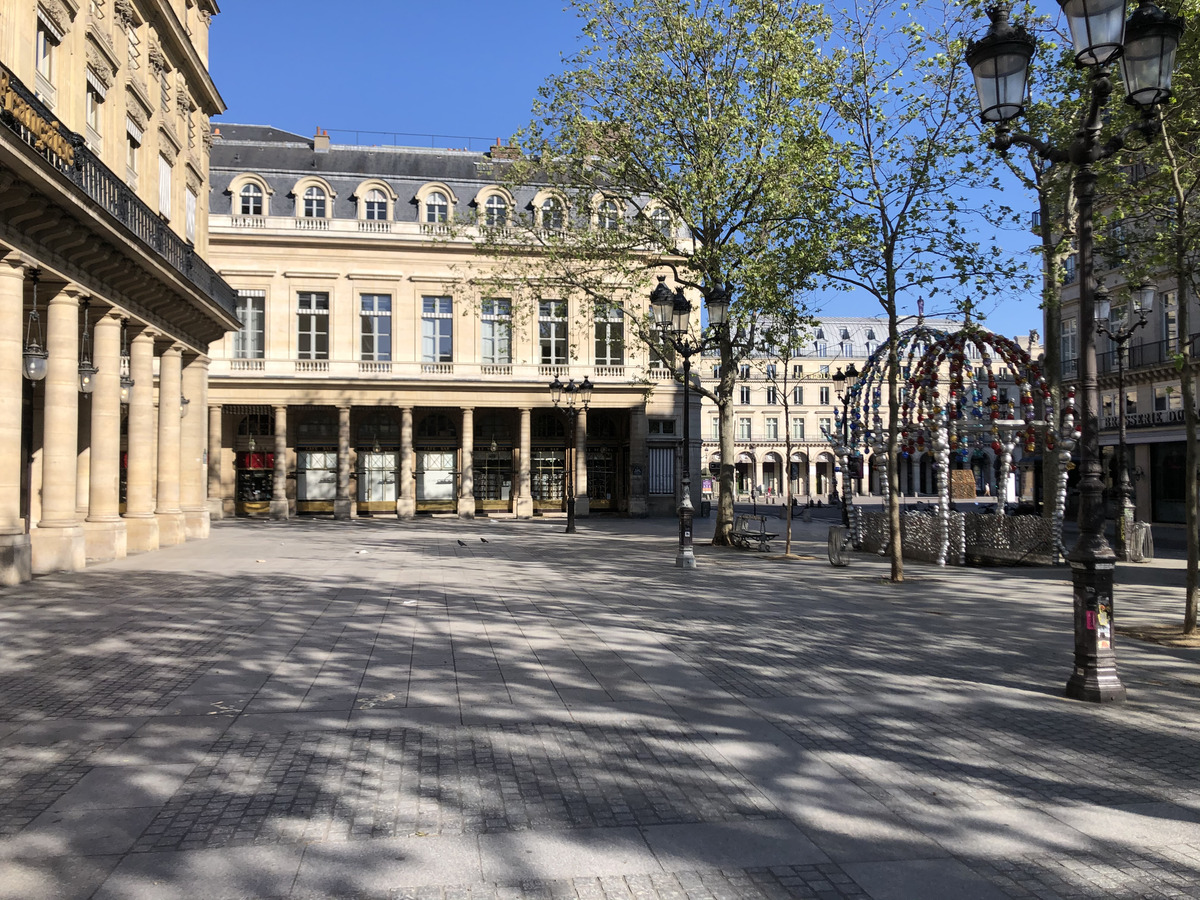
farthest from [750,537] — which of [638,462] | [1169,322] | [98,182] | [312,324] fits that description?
[312,324]

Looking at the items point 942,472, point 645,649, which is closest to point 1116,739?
point 645,649

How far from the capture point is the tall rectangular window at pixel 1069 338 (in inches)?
1761

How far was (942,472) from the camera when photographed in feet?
64.8

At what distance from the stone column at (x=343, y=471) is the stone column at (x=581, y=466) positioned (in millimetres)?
11013

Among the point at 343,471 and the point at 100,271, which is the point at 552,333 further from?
the point at 100,271

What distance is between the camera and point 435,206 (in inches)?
1797

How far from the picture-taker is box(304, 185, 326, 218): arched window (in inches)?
1748

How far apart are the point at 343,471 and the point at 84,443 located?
1918cm

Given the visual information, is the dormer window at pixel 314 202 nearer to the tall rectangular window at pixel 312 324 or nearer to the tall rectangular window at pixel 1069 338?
the tall rectangular window at pixel 312 324

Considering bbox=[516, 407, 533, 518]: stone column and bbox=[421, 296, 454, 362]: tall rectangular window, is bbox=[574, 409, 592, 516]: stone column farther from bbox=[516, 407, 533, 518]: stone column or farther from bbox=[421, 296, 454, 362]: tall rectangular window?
bbox=[421, 296, 454, 362]: tall rectangular window

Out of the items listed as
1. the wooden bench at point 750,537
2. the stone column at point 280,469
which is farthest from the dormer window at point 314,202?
the wooden bench at point 750,537

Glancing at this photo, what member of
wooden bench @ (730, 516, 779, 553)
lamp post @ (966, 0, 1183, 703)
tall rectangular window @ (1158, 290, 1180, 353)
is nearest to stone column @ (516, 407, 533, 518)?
wooden bench @ (730, 516, 779, 553)

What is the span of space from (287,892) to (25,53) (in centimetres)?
1689

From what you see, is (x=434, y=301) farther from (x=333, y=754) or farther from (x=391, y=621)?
(x=333, y=754)
